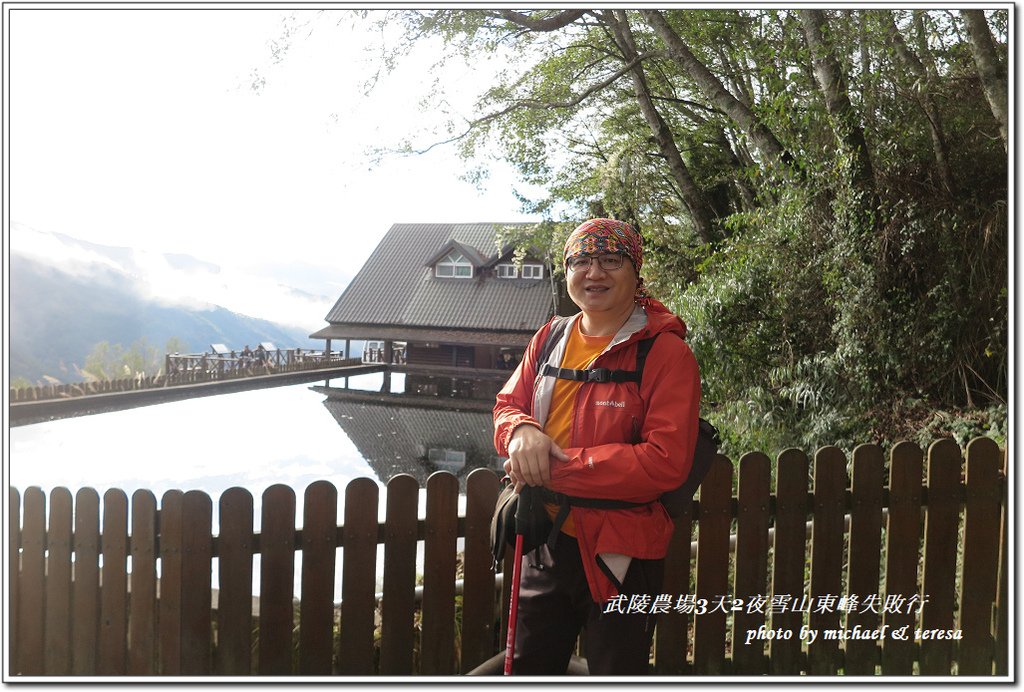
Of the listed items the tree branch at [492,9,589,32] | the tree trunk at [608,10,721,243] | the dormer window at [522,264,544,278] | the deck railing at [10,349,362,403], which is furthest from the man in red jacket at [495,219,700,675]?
the dormer window at [522,264,544,278]

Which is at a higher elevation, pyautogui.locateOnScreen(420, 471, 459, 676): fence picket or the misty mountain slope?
the misty mountain slope

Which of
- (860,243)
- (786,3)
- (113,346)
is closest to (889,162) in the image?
(860,243)

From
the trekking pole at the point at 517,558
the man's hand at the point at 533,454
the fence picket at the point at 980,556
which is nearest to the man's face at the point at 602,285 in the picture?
the man's hand at the point at 533,454

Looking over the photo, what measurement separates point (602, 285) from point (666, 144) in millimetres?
4263

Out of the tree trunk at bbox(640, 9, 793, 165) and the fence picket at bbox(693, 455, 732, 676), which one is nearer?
the fence picket at bbox(693, 455, 732, 676)

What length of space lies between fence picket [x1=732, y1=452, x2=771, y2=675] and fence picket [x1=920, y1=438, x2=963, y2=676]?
556 millimetres

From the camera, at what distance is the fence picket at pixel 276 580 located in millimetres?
1944

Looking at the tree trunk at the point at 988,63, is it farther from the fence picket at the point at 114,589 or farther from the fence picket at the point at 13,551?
the fence picket at the point at 13,551

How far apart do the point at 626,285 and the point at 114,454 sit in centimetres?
555

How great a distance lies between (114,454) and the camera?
18.9 feet

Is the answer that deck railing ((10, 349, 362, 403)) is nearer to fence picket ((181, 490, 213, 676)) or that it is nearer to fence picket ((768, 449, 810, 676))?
fence picket ((181, 490, 213, 676))

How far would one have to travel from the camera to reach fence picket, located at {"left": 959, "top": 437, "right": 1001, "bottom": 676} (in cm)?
234

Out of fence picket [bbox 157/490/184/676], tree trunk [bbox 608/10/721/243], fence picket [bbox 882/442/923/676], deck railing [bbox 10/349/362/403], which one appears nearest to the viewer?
fence picket [bbox 157/490/184/676]

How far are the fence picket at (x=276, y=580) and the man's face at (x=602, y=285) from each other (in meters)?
1.00
